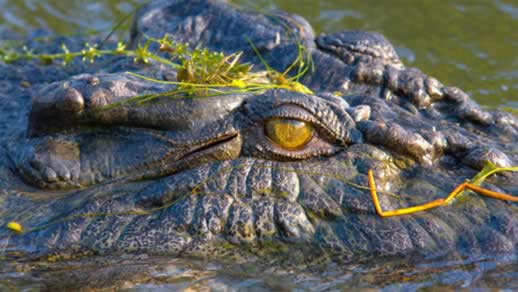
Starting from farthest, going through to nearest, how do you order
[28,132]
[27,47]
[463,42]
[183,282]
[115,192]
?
[463,42] < [27,47] < [28,132] < [115,192] < [183,282]

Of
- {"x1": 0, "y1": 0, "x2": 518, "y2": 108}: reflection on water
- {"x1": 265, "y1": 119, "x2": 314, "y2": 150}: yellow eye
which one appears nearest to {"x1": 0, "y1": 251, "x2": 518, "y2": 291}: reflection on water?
{"x1": 265, "y1": 119, "x2": 314, "y2": 150}: yellow eye

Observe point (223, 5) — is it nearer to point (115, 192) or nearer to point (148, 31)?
A: point (148, 31)

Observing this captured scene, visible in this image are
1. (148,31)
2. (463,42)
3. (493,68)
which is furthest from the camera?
(463,42)

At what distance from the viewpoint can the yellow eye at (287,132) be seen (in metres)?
3.89

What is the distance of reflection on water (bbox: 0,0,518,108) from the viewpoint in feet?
25.0

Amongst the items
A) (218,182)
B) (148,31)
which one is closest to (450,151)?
(218,182)

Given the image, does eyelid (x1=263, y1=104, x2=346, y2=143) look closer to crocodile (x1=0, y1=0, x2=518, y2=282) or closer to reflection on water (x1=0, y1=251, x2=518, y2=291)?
crocodile (x1=0, y1=0, x2=518, y2=282)

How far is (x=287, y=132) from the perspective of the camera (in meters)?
3.90

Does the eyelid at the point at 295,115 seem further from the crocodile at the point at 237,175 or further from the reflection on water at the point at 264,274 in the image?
the reflection on water at the point at 264,274

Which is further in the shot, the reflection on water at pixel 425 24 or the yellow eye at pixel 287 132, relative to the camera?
the reflection on water at pixel 425 24

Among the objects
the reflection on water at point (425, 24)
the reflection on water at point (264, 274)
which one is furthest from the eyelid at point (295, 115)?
the reflection on water at point (425, 24)

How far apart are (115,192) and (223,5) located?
2305 mm

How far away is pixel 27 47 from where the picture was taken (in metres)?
6.60

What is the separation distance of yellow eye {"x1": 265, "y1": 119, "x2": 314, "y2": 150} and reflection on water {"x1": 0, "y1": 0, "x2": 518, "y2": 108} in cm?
363
